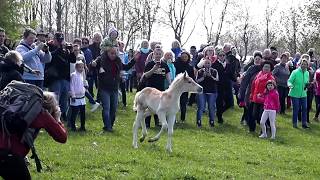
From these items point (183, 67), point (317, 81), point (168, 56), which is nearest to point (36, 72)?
point (168, 56)

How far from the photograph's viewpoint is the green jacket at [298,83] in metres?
17.1

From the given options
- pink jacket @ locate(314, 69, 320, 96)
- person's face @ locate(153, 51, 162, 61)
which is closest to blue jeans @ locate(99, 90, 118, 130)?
person's face @ locate(153, 51, 162, 61)

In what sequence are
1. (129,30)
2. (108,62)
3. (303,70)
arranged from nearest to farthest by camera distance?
(108,62) → (303,70) → (129,30)

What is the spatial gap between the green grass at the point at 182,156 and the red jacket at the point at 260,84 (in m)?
1.10

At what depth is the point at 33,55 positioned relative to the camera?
11836 millimetres

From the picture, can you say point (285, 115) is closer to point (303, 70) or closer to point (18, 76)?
point (303, 70)

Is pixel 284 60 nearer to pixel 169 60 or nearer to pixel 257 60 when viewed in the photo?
pixel 257 60

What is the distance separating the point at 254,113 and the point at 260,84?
93cm

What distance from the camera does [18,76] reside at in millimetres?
9242

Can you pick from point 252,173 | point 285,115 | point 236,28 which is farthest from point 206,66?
point 236,28

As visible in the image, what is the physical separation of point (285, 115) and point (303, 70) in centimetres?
273

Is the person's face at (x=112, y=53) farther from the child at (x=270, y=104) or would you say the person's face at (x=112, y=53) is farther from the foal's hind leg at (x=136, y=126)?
the child at (x=270, y=104)

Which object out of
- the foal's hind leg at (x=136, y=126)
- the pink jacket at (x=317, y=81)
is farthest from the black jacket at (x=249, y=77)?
the foal's hind leg at (x=136, y=126)

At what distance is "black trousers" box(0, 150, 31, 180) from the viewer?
5362 millimetres
